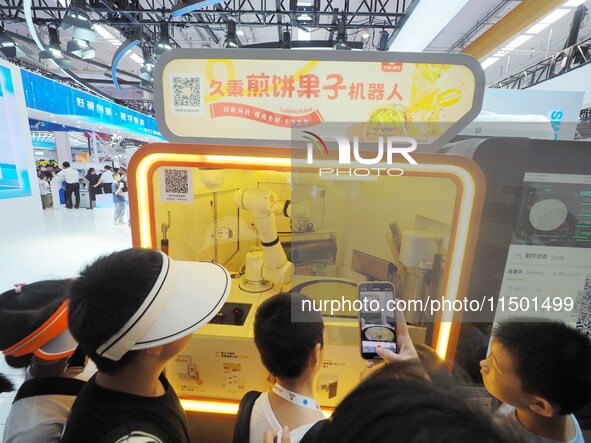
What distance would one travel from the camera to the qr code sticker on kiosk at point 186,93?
127 cm

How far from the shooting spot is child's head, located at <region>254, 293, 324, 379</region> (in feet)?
3.92

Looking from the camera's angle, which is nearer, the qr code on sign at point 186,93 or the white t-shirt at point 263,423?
the white t-shirt at point 263,423

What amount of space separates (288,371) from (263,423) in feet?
0.67

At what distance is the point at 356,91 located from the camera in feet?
4.17

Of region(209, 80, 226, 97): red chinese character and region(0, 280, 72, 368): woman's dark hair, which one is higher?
region(209, 80, 226, 97): red chinese character

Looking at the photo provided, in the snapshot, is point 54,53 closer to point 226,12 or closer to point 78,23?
point 78,23

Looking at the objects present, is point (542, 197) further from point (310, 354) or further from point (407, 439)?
point (407, 439)

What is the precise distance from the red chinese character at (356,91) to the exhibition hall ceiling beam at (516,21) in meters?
2.14

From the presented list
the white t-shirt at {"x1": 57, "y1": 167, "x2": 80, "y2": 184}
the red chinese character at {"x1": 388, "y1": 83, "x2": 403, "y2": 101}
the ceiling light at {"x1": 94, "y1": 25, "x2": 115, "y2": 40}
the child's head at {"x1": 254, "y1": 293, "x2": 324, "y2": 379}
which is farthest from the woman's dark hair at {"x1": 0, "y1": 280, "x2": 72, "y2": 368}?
the white t-shirt at {"x1": 57, "y1": 167, "x2": 80, "y2": 184}

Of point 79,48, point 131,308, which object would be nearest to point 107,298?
point 131,308

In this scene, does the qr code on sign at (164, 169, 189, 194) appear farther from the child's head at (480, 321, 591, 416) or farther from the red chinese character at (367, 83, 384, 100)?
the child's head at (480, 321, 591, 416)

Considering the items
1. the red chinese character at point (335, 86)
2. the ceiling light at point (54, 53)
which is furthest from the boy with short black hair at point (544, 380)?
the ceiling light at point (54, 53)

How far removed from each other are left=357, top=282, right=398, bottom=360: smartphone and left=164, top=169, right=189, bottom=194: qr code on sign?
999 millimetres

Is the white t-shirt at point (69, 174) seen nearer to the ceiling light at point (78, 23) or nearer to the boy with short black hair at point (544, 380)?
the ceiling light at point (78, 23)
